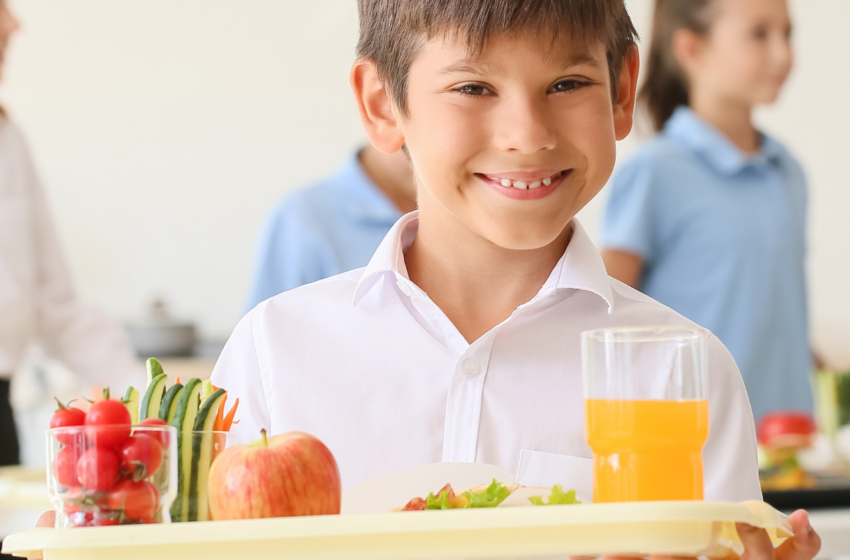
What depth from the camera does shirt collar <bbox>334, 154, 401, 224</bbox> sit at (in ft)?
6.98

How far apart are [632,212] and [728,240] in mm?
259

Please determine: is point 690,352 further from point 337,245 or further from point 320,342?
point 337,245

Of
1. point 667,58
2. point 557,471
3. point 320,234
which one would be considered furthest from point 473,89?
point 667,58

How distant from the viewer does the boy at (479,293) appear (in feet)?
3.09

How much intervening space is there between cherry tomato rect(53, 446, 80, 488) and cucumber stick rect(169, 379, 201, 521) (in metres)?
0.07

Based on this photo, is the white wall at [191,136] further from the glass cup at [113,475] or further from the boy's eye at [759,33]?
the glass cup at [113,475]

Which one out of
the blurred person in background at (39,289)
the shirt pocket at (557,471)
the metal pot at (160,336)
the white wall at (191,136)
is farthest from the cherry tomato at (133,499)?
the white wall at (191,136)

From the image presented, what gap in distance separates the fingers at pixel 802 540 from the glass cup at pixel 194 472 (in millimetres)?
408

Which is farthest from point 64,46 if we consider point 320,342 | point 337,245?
point 320,342

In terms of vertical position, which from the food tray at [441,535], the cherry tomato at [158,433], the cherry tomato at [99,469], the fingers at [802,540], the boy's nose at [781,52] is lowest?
the fingers at [802,540]

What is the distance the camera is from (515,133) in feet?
3.01

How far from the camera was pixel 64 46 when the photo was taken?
392 cm

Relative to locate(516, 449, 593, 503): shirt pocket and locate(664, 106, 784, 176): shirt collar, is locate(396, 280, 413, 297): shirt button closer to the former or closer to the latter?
locate(516, 449, 593, 503): shirt pocket

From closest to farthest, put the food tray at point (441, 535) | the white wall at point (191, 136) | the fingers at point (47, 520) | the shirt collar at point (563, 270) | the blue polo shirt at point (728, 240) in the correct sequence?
the food tray at point (441, 535) → the fingers at point (47, 520) → the shirt collar at point (563, 270) → the blue polo shirt at point (728, 240) → the white wall at point (191, 136)
